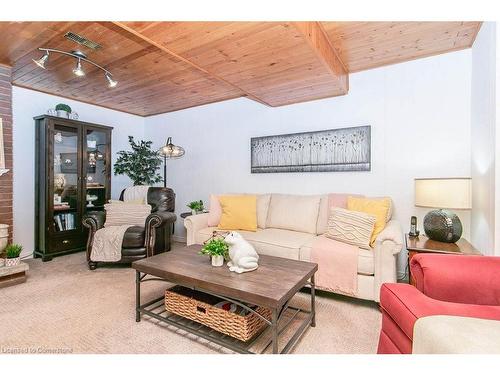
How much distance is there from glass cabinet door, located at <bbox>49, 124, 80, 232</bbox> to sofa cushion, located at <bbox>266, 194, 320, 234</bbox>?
107 inches

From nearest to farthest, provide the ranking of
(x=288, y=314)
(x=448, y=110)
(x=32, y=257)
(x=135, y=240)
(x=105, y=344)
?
1. (x=105, y=344)
2. (x=288, y=314)
3. (x=448, y=110)
4. (x=135, y=240)
5. (x=32, y=257)

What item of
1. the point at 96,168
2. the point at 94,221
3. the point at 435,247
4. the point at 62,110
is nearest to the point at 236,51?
the point at 435,247

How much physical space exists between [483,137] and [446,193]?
1.69 feet

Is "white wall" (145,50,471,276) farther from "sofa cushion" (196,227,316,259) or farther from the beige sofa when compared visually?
"sofa cushion" (196,227,316,259)

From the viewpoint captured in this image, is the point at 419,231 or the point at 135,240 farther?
the point at 135,240

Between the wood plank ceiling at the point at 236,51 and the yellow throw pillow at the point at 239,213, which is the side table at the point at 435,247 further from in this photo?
the wood plank ceiling at the point at 236,51

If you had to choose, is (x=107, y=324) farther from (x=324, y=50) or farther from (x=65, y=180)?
(x=324, y=50)

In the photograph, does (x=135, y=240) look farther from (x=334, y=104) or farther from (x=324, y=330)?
(x=334, y=104)

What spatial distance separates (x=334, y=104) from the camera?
302 cm

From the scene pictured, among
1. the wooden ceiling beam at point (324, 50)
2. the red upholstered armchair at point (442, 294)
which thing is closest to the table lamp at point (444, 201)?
the red upholstered armchair at point (442, 294)

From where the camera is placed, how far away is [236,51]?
1.99 metres

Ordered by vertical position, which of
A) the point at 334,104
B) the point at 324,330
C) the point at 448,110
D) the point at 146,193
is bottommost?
the point at 324,330
